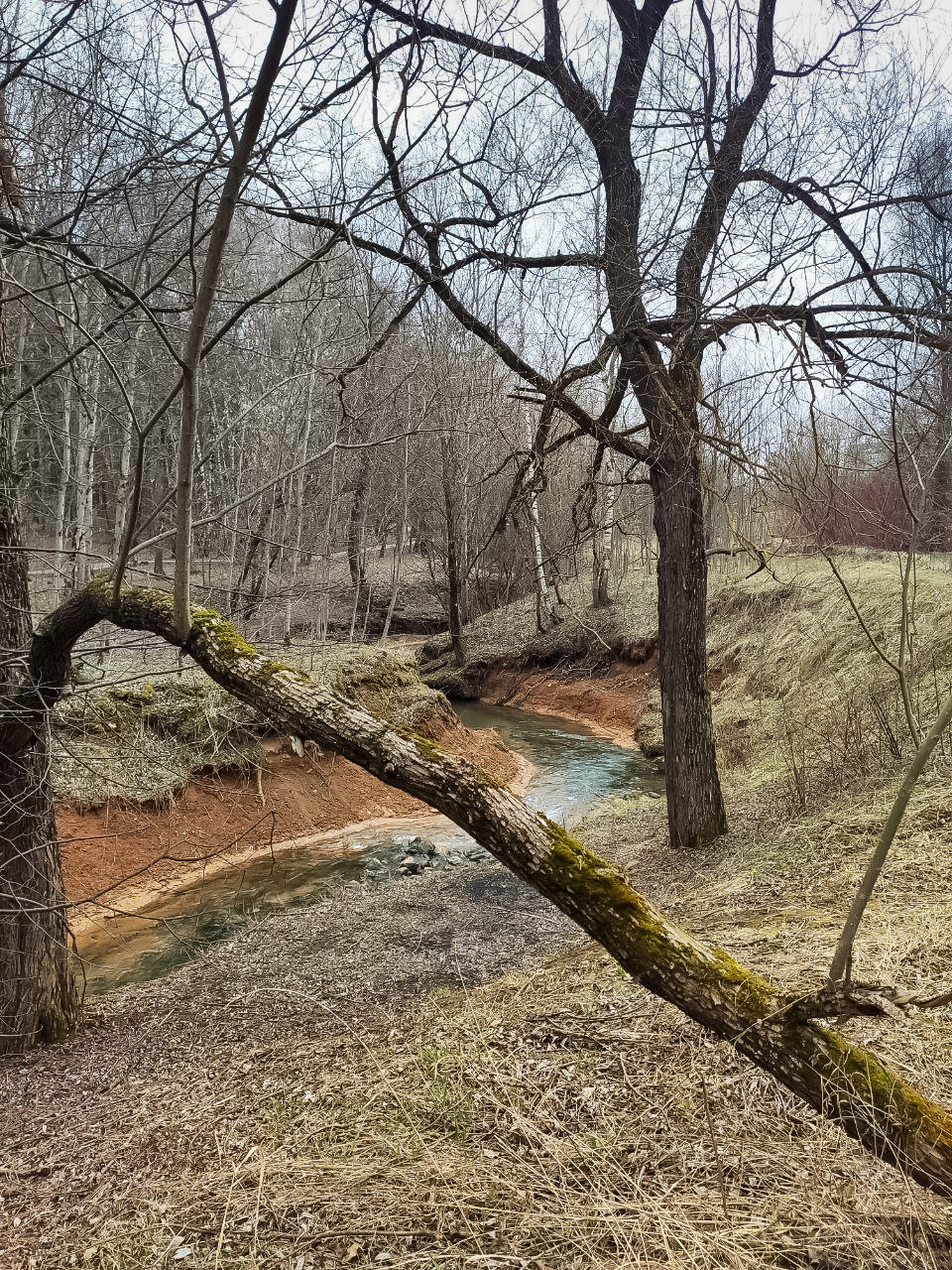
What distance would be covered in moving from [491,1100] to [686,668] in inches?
192

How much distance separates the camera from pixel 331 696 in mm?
3252

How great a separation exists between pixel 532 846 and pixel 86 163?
4.04 meters

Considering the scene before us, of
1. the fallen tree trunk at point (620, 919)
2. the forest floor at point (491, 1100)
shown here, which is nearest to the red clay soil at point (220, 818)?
the forest floor at point (491, 1100)

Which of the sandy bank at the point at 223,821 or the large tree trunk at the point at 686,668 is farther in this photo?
the sandy bank at the point at 223,821

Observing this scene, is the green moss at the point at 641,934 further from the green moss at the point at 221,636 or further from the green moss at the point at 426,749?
the green moss at the point at 221,636

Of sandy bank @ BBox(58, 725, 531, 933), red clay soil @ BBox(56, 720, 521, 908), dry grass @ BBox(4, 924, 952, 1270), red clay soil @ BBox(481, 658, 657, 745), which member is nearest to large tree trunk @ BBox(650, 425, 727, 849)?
sandy bank @ BBox(58, 725, 531, 933)

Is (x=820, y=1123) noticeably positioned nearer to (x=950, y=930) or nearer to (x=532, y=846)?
(x=532, y=846)

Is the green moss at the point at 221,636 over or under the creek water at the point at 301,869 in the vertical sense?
over

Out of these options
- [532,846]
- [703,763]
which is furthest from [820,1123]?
[703,763]

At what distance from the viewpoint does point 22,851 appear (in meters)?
4.53

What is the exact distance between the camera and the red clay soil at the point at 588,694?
1688 centimetres

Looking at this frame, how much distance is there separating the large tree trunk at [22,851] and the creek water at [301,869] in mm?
402

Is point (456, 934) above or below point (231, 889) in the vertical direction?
above

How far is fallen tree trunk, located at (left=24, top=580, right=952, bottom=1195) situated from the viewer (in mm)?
2053
